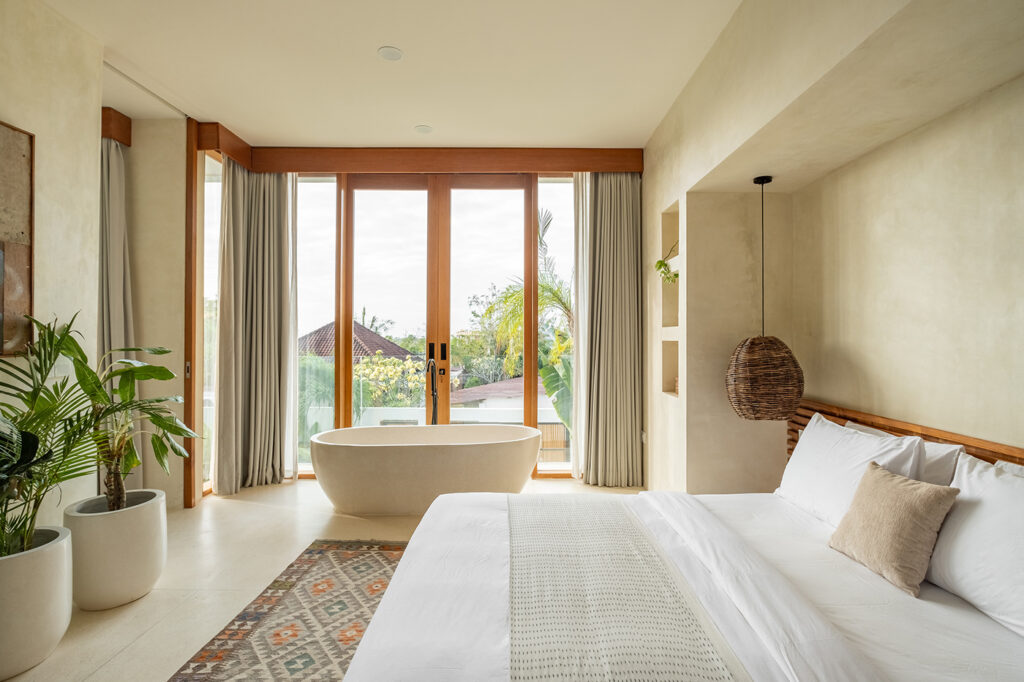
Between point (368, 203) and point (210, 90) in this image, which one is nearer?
point (210, 90)

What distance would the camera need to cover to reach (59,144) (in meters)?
2.40

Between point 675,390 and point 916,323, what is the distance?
1574 mm

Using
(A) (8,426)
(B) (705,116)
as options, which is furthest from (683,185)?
(A) (8,426)

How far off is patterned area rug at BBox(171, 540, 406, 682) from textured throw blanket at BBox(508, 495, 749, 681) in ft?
2.78

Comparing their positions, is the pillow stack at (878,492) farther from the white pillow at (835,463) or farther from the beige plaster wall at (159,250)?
the beige plaster wall at (159,250)

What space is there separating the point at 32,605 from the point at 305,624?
902mm

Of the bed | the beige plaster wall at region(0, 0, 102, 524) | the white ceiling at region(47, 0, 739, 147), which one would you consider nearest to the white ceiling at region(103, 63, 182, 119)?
the white ceiling at region(47, 0, 739, 147)

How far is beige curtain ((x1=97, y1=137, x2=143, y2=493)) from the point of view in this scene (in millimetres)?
3375

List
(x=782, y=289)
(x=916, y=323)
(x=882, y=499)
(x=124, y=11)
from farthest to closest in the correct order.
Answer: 1. (x=782, y=289)
2. (x=124, y=11)
3. (x=916, y=323)
4. (x=882, y=499)

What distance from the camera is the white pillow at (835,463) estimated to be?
70.7 inches

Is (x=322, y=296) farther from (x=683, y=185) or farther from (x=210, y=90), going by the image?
(x=683, y=185)

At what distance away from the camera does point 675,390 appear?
139 inches

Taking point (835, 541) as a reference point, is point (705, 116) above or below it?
above

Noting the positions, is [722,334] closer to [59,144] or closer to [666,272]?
[666,272]
